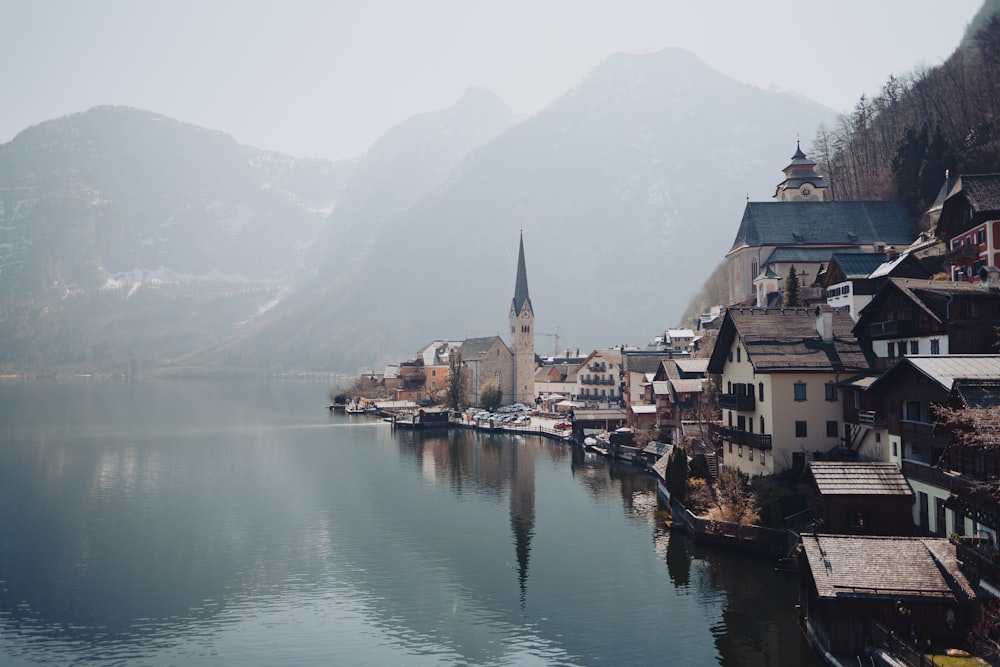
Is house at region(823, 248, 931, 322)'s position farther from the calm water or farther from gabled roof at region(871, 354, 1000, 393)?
the calm water

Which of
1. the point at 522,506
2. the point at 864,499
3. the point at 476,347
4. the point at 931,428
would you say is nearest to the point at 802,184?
the point at 476,347

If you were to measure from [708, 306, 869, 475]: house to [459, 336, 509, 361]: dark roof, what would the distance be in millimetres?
105498

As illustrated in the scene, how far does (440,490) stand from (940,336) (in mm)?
42661

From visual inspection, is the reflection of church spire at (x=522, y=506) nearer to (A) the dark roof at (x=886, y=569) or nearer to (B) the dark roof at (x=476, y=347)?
(A) the dark roof at (x=886, y=569)

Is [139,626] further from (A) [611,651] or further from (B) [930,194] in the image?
(B) [930,194]

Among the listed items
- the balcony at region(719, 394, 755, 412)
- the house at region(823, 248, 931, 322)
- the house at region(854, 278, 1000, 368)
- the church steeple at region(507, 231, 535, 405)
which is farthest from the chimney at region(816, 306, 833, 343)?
the church steeple at region(507, 231, 535, 405)

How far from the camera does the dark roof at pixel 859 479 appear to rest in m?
36.0

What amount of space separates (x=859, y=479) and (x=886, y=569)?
9428 mm

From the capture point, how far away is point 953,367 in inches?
1321

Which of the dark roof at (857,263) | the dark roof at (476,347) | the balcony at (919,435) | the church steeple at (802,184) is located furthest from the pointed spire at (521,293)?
the balcony at (919,435)

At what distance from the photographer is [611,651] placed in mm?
32094

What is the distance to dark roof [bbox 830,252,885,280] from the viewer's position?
64.9 m

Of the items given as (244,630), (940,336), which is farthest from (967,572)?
(244,630)

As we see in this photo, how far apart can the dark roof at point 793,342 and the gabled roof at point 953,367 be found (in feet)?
32.4
